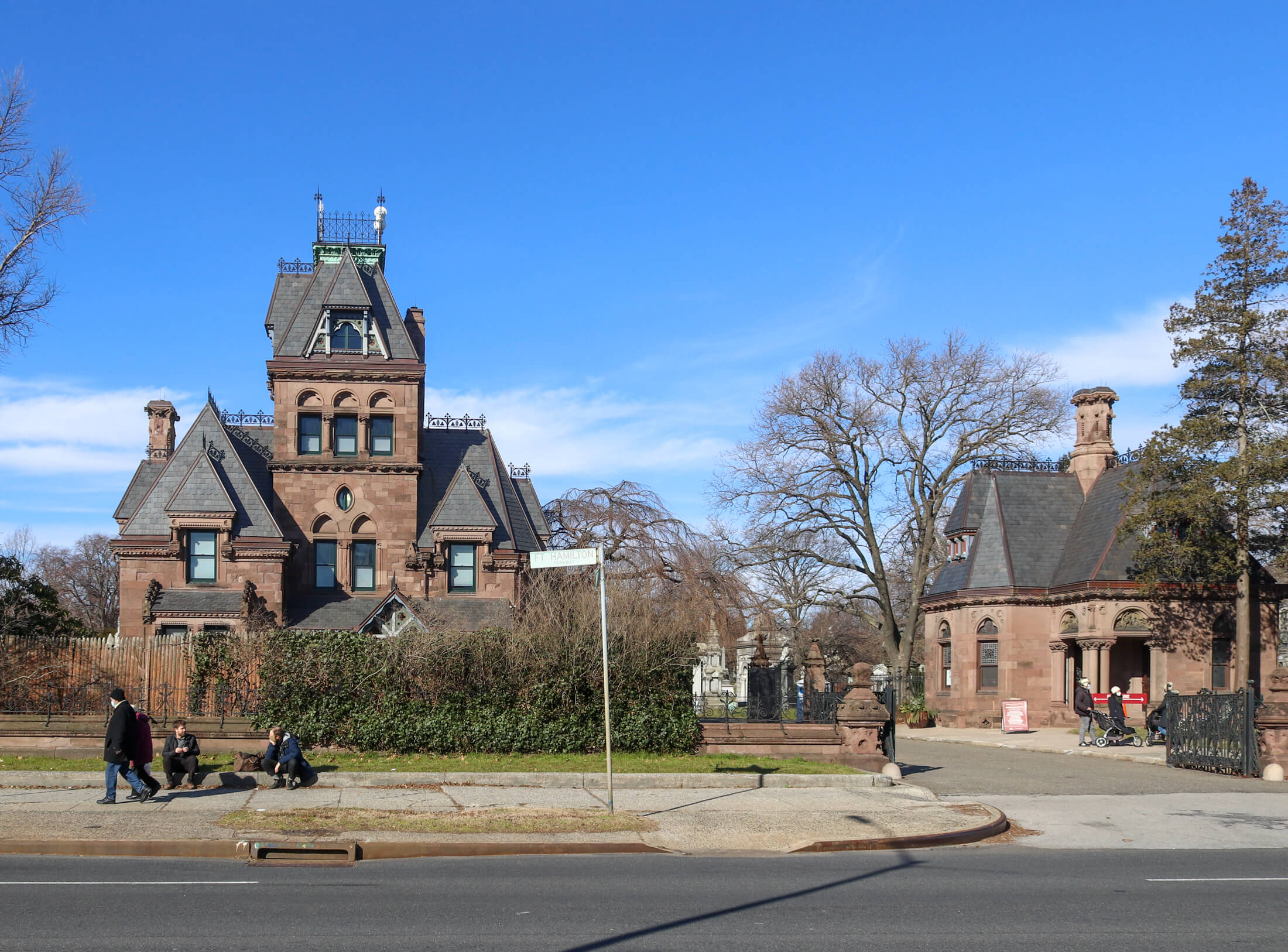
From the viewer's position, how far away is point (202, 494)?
36219mm

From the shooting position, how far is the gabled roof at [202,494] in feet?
118

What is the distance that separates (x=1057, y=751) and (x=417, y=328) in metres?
25.3

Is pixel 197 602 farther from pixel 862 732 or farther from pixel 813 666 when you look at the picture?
pixel 862 732

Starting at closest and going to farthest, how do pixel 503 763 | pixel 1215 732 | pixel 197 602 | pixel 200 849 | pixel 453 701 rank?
pixel 200 849 < pixel 503 763 < pixel 453 701 < pixel 1215 732 < pixel 197 602

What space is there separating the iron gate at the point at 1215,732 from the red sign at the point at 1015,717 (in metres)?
12.0

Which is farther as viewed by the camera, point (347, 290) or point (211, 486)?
point (347, 290)

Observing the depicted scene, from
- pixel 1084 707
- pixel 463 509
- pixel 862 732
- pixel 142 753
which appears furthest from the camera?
pixel 463 509

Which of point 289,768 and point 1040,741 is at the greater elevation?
point 289,768

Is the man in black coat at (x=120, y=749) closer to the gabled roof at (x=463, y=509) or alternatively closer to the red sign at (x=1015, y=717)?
the gabled roof at (x=463, y=509)

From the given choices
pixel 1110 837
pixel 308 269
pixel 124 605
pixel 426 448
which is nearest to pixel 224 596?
pixel 124 605

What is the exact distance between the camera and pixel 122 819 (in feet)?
45.8

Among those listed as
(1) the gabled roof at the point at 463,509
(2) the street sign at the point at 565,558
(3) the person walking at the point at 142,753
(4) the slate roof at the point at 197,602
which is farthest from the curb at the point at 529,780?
(1) the gabled roof at the point at 463,509

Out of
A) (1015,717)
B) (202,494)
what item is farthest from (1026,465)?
(202,494)

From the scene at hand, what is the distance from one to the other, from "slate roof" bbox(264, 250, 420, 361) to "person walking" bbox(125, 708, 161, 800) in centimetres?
2443
